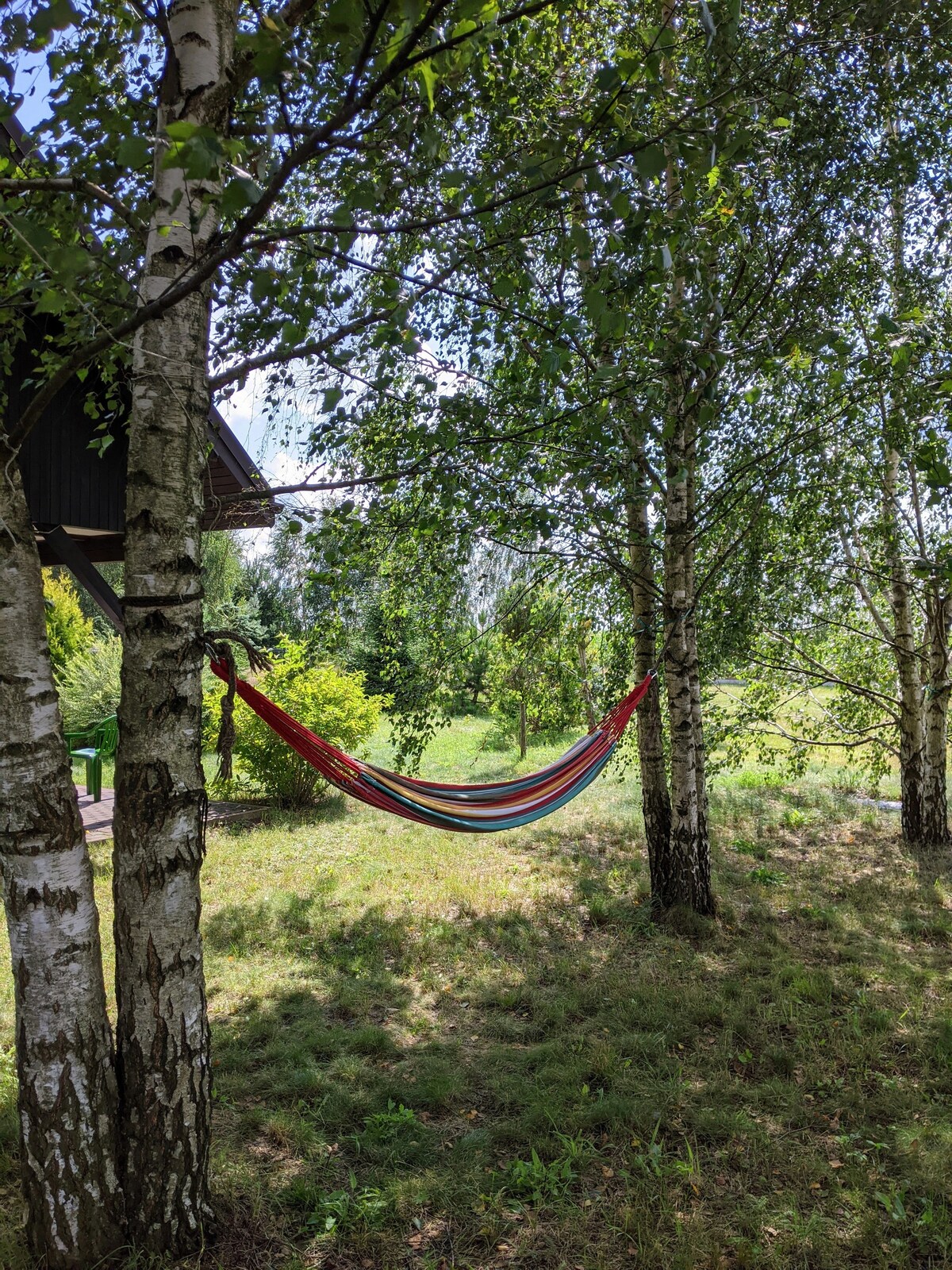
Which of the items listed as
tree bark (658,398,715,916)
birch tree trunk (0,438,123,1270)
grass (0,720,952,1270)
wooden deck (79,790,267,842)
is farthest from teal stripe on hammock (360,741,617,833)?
wooden deck (79,790,267,842)

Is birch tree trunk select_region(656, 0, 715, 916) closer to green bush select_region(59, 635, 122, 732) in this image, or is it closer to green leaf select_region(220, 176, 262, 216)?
green leaf select_region(220, 176, 262, 216)

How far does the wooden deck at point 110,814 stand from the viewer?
18.7 feet

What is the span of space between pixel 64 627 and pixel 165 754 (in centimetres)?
1186

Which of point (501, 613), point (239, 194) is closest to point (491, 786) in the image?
point (501, 613)

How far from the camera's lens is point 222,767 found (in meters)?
2.11

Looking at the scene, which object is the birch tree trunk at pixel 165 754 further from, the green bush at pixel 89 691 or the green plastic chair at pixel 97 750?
the green bush at pixel 89 691

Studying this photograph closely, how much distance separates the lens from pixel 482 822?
358cm

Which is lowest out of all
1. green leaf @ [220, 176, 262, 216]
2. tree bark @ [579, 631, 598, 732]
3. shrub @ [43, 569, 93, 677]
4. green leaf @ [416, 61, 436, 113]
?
tree bark @ [579, 631, 598, 732]

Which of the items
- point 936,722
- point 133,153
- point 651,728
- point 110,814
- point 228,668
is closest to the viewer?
point 133,153

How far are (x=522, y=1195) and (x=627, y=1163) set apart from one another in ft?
0.97

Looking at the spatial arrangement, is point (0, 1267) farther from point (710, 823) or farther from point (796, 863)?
point (710, 823)

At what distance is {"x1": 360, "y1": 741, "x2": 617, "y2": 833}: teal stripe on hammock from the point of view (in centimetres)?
333

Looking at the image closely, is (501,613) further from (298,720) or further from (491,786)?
(298,720)

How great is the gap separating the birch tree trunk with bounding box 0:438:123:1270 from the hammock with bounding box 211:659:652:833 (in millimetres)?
1062
